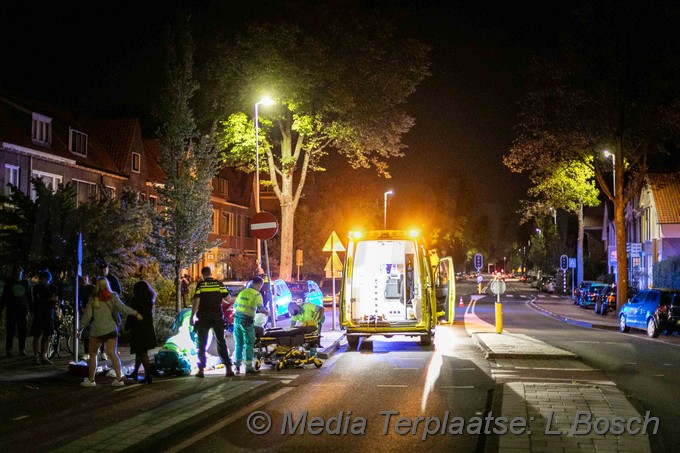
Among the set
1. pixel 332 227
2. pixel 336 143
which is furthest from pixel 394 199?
pixel 336 143

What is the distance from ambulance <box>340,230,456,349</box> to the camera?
59.8 feet

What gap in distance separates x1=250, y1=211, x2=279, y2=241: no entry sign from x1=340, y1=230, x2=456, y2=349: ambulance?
6.54 feet

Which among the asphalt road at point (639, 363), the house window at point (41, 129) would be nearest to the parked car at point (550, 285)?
the asphalt road at point (639, 363)

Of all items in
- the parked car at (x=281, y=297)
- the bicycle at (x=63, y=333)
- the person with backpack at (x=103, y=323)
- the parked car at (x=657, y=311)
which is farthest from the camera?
the parked car at (x=281, y=297)

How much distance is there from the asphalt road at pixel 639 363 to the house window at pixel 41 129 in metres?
22.3

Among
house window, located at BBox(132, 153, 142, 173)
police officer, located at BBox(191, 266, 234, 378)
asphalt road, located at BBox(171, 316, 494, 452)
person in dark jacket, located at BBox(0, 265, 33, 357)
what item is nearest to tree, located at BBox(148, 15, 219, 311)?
person in dark jacket, located at BBox(0, 265, 33, 357)

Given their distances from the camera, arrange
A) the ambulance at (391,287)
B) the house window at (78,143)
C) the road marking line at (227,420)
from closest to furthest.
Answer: the road marking line at (227,420)
the ambulance at (391,287)
the house window at (78,143)

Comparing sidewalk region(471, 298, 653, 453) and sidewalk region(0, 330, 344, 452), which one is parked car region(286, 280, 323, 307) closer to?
sidewalk region(471, 298, 653, 453)

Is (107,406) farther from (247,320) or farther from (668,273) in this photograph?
(668,273)

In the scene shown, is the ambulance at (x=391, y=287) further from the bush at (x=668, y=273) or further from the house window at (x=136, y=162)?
the house window at (x=136, y=162)

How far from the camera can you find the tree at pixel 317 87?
33.0 metres

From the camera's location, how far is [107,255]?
18.8 m

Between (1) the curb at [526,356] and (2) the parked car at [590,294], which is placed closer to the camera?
(1) the curb at [526,356]

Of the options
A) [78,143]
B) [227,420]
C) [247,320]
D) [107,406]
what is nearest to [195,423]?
[227,420]
